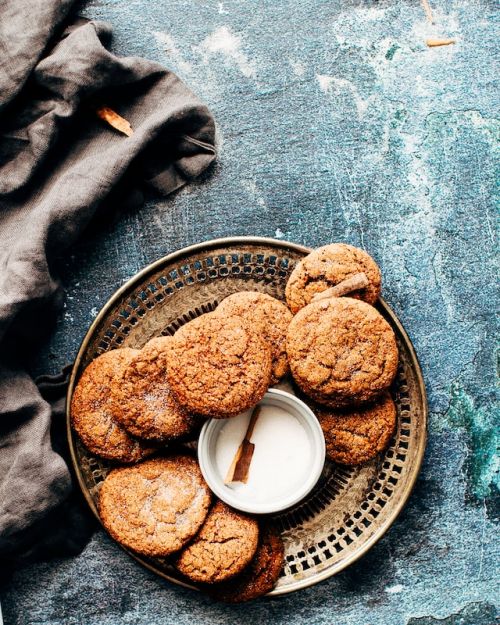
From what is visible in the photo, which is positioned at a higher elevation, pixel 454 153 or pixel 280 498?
pixel 454 153

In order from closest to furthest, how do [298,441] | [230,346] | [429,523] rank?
[230,346]
[298,441]
[429,523]

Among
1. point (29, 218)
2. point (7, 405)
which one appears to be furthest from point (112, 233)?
point (7, 405)

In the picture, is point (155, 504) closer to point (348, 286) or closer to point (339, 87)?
point (348, 286)

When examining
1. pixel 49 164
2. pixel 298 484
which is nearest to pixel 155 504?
pixel 298 484

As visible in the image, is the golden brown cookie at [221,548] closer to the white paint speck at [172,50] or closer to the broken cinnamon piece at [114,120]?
the broken cinnamon piece at [114,120]

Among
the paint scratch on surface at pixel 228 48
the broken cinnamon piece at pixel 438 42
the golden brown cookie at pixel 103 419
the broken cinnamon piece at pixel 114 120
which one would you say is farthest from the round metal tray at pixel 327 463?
the broken cinnamon piece at pixel 438 42

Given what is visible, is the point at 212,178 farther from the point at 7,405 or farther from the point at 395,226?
the point at 7,405
